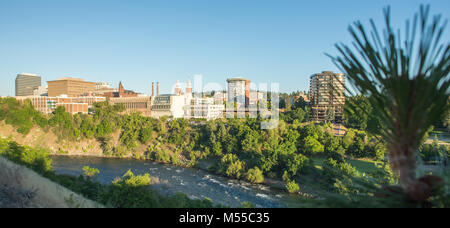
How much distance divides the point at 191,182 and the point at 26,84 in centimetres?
9652

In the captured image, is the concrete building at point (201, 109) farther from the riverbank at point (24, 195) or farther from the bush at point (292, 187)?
the riverbank at point (24, 195)

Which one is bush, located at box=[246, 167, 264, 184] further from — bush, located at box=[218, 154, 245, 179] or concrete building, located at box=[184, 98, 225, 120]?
concrete building, located at box=[184, 98, 225, 120]

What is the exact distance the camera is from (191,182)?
17.0 metres

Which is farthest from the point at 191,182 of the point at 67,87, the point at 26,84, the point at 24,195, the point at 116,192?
the point at 26,84

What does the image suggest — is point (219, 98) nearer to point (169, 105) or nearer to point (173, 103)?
point (173, 103)

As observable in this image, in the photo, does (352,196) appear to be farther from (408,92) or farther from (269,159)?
(269,159)

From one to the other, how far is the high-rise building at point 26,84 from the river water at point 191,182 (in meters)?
79.1

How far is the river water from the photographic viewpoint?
13.8 metres

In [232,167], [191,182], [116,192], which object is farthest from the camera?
[232,167]

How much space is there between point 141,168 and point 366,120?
21697mm

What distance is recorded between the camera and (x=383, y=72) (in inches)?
44.3

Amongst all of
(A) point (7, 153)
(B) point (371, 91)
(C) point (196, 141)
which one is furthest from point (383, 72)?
(C) point (196, 141)

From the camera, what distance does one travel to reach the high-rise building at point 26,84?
8556cm

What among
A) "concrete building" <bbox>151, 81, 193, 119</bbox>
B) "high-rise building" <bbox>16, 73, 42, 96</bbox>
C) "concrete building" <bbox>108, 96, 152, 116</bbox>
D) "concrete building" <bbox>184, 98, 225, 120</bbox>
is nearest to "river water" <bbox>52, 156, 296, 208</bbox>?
"concrete building" <bbox>151, 81, 193, 119</bbox>
